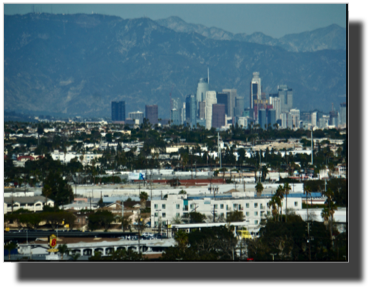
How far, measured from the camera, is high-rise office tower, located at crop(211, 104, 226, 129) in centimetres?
14238

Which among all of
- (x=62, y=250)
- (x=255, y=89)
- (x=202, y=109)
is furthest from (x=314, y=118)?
(x=62, y=250)

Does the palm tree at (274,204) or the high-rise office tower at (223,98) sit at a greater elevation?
the high-rise office tower at (223,98)

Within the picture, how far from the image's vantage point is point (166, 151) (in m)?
61.2

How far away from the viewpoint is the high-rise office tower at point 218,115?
14238 cm

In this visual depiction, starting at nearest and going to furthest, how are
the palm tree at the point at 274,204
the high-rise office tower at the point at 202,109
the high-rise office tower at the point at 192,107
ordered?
the palm tree at the point at 274,204, the high-rise office tower at the point at 202,109, the high-rise office tower at the point at 192,107

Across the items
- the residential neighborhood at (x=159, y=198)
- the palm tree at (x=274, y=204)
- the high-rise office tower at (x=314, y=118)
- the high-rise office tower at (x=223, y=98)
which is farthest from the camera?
the high-rise office tower at (x=223, y=98)

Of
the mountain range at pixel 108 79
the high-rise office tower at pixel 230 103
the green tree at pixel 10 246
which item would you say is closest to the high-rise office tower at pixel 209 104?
the high-rise office tower at pixel 230 103

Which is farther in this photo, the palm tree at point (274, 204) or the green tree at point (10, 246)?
the palm tree at point (274, 204)

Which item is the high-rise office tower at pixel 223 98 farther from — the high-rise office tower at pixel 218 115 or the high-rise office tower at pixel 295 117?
the high-rise office tower at pixel 295 117

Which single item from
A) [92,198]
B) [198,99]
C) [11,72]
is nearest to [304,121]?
[198,99]

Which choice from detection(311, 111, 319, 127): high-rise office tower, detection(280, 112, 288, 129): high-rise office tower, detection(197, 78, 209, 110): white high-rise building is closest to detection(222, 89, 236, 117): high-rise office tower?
detection(197, 78, 209, 110): white high-rise building

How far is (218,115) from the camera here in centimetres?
14350
